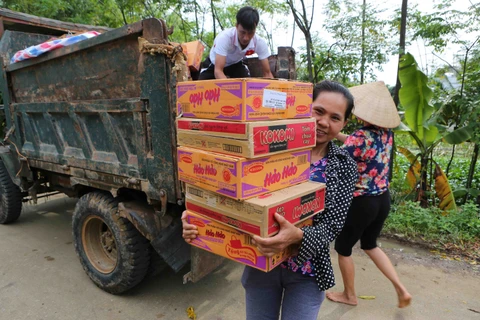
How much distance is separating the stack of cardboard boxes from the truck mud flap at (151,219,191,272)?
995 mm

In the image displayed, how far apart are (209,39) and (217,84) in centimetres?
1135

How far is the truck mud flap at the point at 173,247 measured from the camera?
2.43 metres

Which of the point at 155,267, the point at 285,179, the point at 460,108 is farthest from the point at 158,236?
the point at 460,108

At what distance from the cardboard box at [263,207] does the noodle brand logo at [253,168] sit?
112 millimetres

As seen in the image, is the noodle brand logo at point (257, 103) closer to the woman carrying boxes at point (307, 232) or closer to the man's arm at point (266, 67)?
the woman carrying boxes at point (307, 232)

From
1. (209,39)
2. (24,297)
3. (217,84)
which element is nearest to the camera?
(217,84)

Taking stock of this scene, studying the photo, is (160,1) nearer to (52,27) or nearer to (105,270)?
(52,27)

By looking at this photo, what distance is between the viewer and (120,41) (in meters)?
2.37

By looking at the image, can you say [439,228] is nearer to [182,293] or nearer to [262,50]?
[262,50]

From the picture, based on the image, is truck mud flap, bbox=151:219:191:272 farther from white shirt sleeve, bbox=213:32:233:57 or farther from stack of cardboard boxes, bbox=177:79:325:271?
white shirt sleeve, bbox=213:32:233:57

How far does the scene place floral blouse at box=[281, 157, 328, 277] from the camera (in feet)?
4.65

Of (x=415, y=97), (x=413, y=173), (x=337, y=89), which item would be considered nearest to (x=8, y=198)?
(x=337, y=89)

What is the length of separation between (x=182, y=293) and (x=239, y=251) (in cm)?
178

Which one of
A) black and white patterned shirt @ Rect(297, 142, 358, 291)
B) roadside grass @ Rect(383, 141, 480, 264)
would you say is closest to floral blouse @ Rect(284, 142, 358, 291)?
black and white patterned shirt @ Rect(297, 142, 358, 291)
